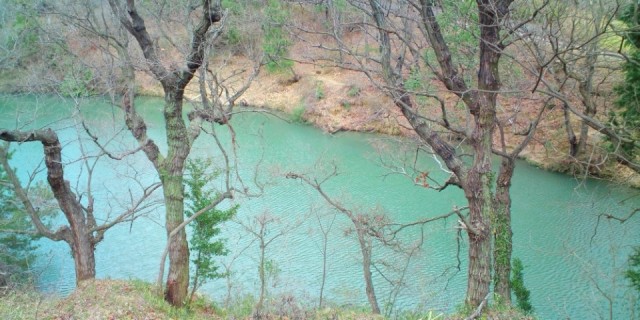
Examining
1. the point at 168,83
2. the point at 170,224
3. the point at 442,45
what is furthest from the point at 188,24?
the point at 442,45

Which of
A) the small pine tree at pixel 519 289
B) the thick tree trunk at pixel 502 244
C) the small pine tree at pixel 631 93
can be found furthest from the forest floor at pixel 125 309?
the small pine tree at pixel 631 93

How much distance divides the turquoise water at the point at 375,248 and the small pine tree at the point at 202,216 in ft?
3.25

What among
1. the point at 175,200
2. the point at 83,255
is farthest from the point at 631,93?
the point at 83,255

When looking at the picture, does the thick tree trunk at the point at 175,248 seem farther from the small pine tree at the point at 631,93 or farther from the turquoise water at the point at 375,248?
the small pine tree at the point at 631,93

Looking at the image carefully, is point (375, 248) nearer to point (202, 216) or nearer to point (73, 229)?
point (202, 216)

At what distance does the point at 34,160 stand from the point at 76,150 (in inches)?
58.9

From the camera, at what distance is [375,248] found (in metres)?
12.5

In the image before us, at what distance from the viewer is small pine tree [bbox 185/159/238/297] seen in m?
9.79

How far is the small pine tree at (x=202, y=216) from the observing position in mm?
9789

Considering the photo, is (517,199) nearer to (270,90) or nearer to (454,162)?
(454,162)

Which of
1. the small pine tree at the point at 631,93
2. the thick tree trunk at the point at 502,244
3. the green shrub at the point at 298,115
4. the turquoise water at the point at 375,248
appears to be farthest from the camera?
the green shrub at the point at 298,115

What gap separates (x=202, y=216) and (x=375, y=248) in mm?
4255

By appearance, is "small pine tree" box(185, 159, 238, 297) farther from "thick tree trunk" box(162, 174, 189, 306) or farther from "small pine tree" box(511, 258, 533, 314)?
"small pine tree" box(511, 258, 533, 314)

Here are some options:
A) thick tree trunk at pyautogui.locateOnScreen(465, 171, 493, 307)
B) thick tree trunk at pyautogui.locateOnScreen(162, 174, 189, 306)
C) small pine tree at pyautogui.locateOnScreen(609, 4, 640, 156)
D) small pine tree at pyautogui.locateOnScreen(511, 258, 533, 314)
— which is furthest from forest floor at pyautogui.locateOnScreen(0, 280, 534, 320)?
small pine tree at pyautogui.locateOnScreen(609, 4, 640, 156)
